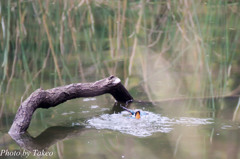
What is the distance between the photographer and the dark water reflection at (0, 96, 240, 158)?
1515mm

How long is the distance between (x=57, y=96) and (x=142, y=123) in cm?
37

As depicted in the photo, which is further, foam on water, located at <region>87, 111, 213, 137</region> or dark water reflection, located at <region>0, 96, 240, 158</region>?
foam on water, located at <region>87, 111, 213, 137</region>

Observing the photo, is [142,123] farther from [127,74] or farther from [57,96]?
[127,74]

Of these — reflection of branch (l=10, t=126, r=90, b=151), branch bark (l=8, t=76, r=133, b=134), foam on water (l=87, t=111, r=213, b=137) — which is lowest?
reflection of branch (l=10, t=126, r=90, b=151)

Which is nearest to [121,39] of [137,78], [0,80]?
[137,78]

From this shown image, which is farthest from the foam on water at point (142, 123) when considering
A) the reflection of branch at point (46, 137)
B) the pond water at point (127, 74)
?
Answer: the reflection of branch at point (46, 137)

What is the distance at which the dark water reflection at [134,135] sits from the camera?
4.97 feet

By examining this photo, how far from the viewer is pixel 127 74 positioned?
8.43ft

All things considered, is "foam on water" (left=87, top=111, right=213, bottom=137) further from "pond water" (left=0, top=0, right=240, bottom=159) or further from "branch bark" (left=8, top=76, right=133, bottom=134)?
"branch bark" (left=8, top=76, right=133, bottom=134)

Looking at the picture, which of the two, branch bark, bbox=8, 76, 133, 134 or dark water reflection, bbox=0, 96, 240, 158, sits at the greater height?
branch bark, bbox=8, 76, 133, 134

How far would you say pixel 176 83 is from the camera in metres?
2.40

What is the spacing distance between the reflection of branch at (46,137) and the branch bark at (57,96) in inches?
2.1

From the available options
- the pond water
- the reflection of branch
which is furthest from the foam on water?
the reflection of branch

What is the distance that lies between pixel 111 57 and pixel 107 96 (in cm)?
78
